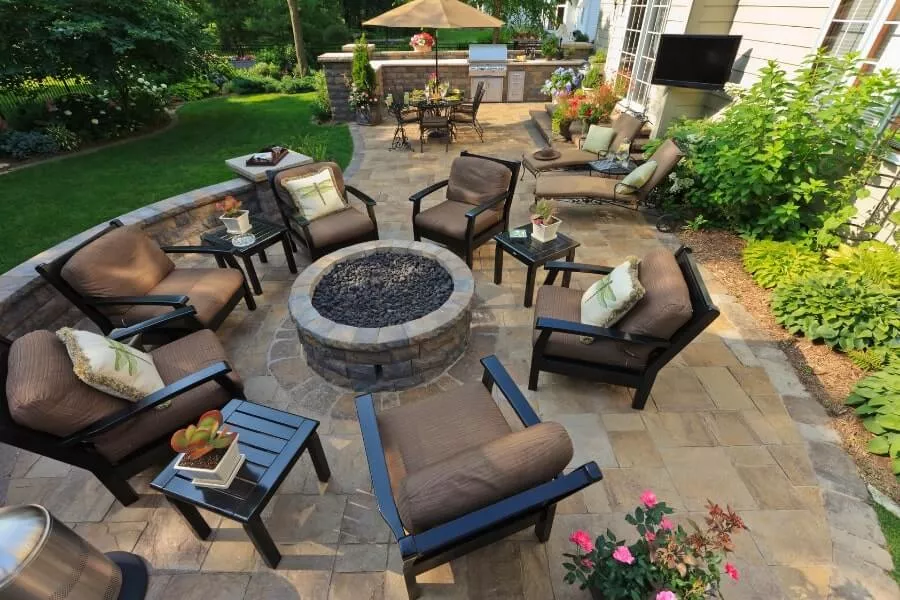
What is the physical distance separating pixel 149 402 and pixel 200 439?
0.69 metres

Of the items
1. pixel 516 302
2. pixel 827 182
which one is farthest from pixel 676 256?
pixel 827 182

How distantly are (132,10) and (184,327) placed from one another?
871 centimetres

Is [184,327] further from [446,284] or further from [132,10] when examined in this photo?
[132,10]

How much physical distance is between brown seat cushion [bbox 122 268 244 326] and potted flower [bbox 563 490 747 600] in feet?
10.7

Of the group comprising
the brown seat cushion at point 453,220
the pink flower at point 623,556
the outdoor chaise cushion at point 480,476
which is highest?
the outdoor chaise cushion at point 480,476

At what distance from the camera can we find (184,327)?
331cm

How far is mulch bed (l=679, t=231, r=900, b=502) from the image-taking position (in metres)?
2.77

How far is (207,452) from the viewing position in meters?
Answer: 2.04

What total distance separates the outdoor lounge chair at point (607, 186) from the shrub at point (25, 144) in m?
9.67

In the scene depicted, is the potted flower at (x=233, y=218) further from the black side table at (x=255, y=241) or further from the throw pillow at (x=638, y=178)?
the throw pillow at (x=638, y=178)

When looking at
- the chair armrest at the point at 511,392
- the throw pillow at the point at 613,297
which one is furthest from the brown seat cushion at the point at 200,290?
the throw pillow at the point at 613,297

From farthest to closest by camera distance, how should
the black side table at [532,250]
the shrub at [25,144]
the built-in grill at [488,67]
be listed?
the built-in grill at [488,67] < the shrub at [25,144] < the black side table at [532,250]

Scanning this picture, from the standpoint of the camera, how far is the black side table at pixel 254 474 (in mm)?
2072

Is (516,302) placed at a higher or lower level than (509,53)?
lower
